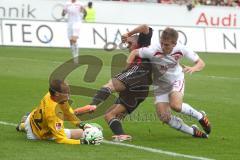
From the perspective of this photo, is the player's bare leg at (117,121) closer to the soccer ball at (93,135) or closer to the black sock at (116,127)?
the black sock at (116,127)

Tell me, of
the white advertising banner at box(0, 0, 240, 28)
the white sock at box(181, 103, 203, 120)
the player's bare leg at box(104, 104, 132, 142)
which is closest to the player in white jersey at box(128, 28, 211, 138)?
the white sock at box(181, 103, 203, 120)

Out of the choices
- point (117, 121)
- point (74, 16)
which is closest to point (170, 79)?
point (117, 121)

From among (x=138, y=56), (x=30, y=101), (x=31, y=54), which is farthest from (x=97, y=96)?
(x=31, y=54)

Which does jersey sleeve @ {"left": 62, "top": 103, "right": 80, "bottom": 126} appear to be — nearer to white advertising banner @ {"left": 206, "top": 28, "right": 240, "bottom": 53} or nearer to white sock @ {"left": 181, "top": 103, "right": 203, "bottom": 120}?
white sock @ {"left": 181, "top": 103, "right": 203, "bottom": 120}

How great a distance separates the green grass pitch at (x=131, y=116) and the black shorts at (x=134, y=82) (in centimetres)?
61

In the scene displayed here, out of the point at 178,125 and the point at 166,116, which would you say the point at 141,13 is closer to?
the point at 178,125

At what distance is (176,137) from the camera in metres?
11.6

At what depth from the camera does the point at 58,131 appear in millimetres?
10305

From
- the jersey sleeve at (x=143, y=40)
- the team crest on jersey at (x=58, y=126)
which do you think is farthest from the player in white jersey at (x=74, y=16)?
the team crest on jersey at (x=58, y=126)

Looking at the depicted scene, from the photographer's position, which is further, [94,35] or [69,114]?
[94,35]

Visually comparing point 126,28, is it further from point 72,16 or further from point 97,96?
point 97,96

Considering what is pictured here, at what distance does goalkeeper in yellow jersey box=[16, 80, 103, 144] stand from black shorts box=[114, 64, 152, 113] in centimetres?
105

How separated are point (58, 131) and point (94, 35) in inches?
835

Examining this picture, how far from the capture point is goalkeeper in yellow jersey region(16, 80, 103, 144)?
1027cm
